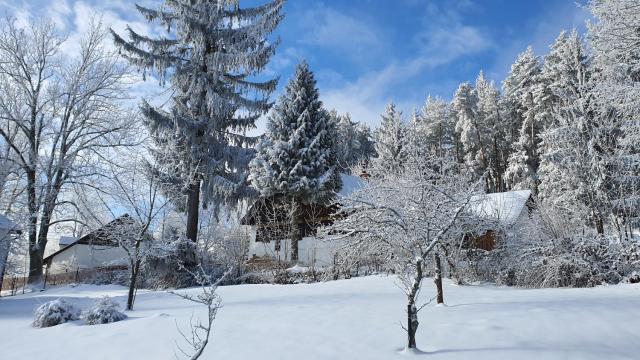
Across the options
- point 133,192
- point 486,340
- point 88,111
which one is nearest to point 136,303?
point 133,192

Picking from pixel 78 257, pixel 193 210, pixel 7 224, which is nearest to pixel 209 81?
pixel 193 210

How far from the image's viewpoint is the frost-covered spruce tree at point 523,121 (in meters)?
33.9

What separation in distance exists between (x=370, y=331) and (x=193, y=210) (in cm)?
1393

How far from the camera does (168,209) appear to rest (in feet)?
50.0

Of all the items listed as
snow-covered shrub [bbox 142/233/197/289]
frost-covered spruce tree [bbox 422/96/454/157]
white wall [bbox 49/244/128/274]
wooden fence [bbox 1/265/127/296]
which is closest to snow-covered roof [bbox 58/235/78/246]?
white wall [bbox 49/244/128/274]

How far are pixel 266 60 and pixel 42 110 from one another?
10.3 m

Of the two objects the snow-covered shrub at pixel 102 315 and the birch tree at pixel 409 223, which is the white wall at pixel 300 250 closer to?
the birch tree at pixel 409 223

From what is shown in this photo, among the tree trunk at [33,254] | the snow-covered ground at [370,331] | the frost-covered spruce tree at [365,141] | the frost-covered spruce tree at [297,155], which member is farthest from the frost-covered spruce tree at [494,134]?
the tree trunk at [33,254]

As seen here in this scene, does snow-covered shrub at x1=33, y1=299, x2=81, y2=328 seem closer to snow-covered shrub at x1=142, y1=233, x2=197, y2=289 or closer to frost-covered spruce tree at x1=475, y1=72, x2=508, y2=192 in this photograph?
snow-covered shrub at x1=142, y1=233, x2=197, y2=289

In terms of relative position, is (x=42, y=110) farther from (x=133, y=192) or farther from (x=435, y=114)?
(x=435, y=114)

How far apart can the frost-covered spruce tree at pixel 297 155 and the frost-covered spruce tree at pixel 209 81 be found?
2596 millimetres

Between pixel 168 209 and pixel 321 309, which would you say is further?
pixel 168 209

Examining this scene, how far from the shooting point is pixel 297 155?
23453mm

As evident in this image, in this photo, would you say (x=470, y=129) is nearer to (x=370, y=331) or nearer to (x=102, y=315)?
(x=370, y=331)
